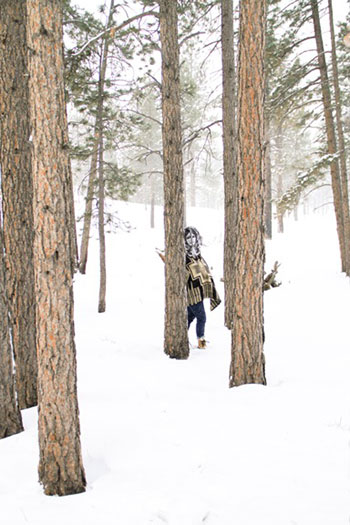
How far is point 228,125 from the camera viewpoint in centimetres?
773

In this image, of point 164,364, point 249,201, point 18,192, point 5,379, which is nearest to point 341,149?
point 249,201

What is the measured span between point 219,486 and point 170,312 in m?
3.71

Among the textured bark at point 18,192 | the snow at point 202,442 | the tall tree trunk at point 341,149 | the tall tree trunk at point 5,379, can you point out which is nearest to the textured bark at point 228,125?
the snow at point 202,442

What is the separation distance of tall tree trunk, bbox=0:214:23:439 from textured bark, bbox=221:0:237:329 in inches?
198

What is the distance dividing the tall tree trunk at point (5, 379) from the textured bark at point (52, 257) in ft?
3.30

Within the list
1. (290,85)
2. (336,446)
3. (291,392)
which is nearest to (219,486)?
(336,446)

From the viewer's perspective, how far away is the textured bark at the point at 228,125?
7.64m

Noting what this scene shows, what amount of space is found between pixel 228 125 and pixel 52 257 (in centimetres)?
622

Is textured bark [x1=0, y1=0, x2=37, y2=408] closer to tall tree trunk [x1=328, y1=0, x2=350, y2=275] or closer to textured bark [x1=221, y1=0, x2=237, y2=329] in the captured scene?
textured bark [x1=221, y1=0, x2=237, y2=329]

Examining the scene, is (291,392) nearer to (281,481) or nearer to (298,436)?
(298,436)

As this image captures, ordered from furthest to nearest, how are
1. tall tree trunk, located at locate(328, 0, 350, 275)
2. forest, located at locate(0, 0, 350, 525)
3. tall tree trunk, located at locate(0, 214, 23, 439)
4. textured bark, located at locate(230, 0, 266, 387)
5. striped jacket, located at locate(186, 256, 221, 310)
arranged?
tall tree trunk, located at locate(328, 0, 350, 275) → striped jacket, located at locate(186, 256, 221, 310) → textured bark, located at locate(230, 0, 266, 387) → tall tree trunk, located at locate(0, 214, 23, 439) → forest, located at locate(0, 0, 350, 525)

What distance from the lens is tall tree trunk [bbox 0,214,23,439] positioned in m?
3.54

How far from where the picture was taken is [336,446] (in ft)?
9.53

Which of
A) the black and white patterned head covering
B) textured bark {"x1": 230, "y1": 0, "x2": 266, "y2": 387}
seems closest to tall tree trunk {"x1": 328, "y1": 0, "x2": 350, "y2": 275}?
the black and white patterned head covering
